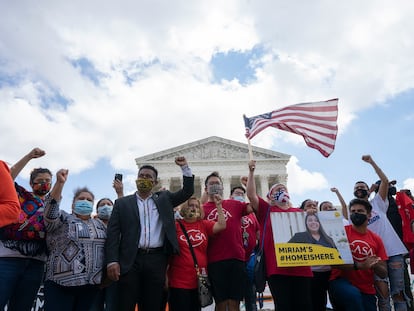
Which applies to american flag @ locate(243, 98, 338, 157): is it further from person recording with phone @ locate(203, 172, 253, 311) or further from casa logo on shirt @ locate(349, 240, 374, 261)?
person recording with phone @ locate(203, 172, 253, 311)

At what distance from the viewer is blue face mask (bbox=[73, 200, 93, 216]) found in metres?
4.09

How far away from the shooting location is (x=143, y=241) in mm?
3979

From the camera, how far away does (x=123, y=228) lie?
404cm

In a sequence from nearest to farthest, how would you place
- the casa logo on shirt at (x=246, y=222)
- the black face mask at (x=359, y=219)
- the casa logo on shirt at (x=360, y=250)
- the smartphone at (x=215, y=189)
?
the casa logo on shirt at (x=360, y=250) < the black face mask at (x=359, y=219) < the smartphone at (x=215, y=189) < the casa logo on shirt at (x=246, y=222)

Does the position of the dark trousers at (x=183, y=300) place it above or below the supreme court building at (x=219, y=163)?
below

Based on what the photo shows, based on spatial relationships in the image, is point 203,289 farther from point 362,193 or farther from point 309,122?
point 309,122

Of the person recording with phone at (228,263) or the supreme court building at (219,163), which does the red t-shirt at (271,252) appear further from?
the supreme court building at (219,163)

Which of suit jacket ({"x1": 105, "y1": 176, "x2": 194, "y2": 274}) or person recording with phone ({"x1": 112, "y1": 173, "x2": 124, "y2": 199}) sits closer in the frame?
suit jacket ({"x1": 105, "y1": 176, "x2": 194, "y2": 274})

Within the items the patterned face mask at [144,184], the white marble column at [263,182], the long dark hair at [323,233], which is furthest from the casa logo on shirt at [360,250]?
the white marble column at [263,182]

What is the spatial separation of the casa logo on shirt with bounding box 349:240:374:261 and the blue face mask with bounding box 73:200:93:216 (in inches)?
142

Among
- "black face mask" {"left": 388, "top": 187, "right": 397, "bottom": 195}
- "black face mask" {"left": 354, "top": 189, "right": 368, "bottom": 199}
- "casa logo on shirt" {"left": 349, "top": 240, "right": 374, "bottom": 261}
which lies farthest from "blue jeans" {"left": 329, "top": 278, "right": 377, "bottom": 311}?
"black face mask" {"left": 388, "top": 187, "right": 397, "bottom": 195}

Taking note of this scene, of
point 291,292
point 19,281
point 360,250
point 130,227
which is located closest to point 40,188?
point 19,281

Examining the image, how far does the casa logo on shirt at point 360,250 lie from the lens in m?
4.69

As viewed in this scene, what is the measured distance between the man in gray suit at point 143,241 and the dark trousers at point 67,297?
347 mm
